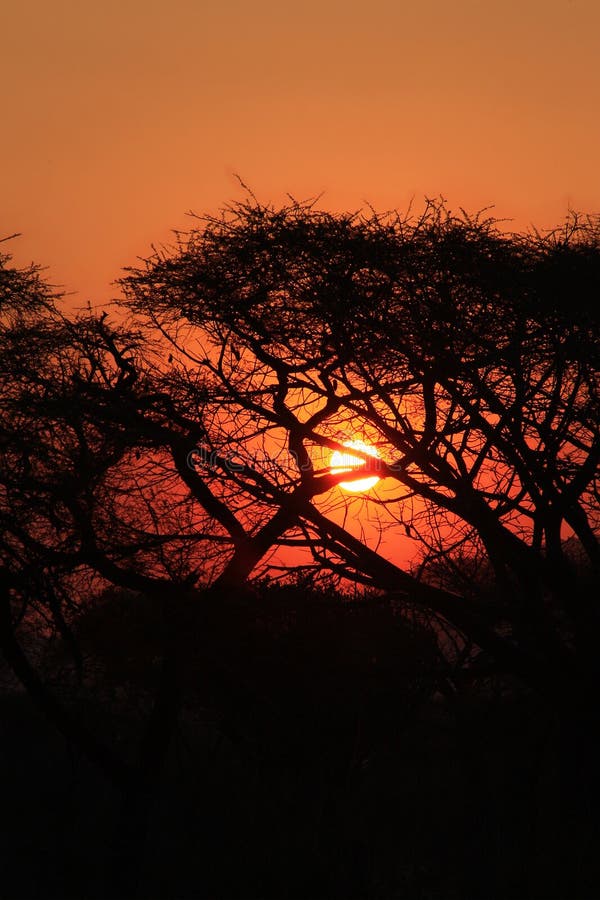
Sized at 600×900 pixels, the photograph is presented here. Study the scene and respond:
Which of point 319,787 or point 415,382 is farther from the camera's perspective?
point 319,787

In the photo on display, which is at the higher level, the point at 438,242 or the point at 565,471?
the point at 438,242

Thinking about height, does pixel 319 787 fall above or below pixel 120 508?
below

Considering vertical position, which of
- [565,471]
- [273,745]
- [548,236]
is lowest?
[273,745]

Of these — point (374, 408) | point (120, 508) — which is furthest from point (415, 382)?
point (120, 508)

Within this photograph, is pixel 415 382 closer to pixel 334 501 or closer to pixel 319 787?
pixel 334 501

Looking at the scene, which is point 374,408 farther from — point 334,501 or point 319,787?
point 319,787

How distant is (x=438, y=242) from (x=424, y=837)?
8.00 m

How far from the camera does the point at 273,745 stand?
58.2ft

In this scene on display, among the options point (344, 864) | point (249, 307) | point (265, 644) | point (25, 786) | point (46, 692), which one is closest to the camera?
point (344, 864)

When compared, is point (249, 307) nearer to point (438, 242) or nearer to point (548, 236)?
point (438, 242)

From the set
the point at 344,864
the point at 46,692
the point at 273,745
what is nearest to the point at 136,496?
the point at 46,692

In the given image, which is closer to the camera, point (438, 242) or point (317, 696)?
point (438, 242)

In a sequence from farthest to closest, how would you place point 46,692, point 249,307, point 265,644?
point 265,644 → point 46,692 → point 249,307

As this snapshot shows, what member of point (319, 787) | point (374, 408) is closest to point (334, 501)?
point (374, 408)
